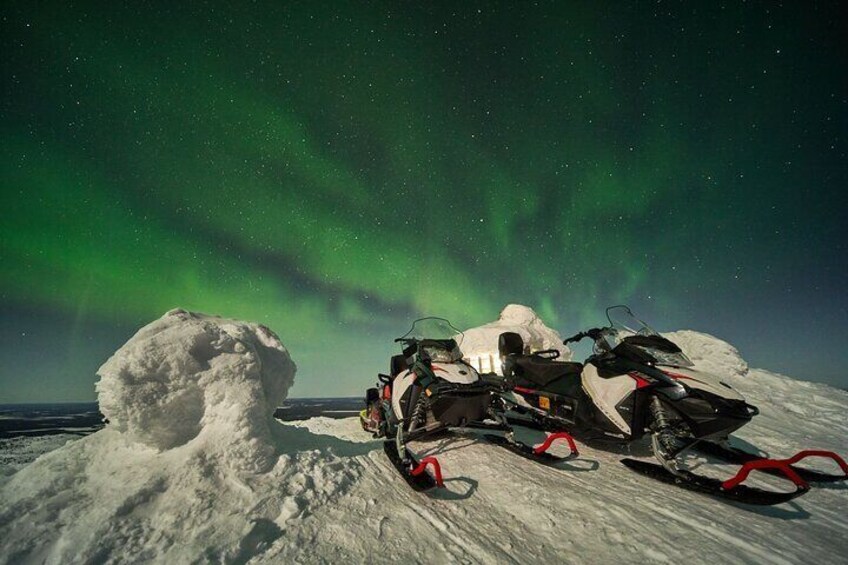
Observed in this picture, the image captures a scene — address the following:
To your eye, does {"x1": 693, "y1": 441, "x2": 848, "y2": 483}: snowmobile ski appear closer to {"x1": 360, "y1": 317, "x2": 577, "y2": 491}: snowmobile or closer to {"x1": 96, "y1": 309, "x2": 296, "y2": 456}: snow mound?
{"x1": 360, "y1": 317, "x2": 577, "y2": 491}: snowmobile

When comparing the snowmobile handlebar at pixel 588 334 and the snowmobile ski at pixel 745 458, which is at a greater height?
the snowmobile handlebar at pixel 588 334

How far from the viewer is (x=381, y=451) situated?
4.65 m

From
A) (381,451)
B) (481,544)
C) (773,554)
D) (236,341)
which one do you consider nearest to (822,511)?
(773,554)

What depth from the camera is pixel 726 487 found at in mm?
3539

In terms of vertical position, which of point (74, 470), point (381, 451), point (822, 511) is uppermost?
point (74, 470)

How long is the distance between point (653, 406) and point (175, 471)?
6.04 m

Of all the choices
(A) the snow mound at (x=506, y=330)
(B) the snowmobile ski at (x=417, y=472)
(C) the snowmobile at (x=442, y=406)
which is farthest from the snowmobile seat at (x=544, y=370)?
(A) the snow mound at (x=506, y=330)

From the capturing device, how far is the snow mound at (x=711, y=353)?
10.8 m

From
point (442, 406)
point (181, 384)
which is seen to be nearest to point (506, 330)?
point (442, 406)

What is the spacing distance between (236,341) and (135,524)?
1.95 meters

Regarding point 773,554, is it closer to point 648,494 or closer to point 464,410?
point 648,494

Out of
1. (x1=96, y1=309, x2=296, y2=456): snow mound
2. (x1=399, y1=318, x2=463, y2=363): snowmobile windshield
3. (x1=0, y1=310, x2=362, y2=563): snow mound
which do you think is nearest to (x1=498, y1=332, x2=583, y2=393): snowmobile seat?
(x1=399, y1=318, x2=463, y2=363): snowmobile windshield

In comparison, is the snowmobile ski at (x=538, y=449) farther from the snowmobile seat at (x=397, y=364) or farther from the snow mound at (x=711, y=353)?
the snow mound at (x=711, y=353)

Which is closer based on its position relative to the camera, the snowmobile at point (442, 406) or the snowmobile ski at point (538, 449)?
the snowmobile ski at point (538, 449)
